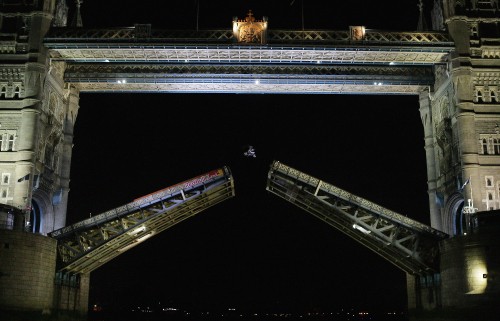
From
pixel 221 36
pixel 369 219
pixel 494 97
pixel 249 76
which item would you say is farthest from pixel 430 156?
pixel 221 36

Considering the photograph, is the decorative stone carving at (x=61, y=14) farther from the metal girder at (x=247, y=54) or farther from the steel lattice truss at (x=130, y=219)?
the steel lattice truss at (x=130, y=219)

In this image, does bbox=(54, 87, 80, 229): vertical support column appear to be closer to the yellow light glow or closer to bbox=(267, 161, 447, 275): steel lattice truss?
bbox=(267, 161, 447, 275): steel lattice truss

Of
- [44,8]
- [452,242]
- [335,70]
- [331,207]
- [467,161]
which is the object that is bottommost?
[452,242]

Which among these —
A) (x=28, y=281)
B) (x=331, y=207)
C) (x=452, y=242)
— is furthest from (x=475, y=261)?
(x=28, y=281)

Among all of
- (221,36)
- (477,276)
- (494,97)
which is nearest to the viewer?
(477,276)

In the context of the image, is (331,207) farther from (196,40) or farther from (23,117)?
(23,117)

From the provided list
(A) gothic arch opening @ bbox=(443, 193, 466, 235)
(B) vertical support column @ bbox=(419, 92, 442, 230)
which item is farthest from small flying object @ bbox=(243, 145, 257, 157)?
(A) gothic arch opening @ bbox=(443, 193, 466, 235)

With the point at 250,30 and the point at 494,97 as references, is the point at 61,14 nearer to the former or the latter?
the point at 250,30
